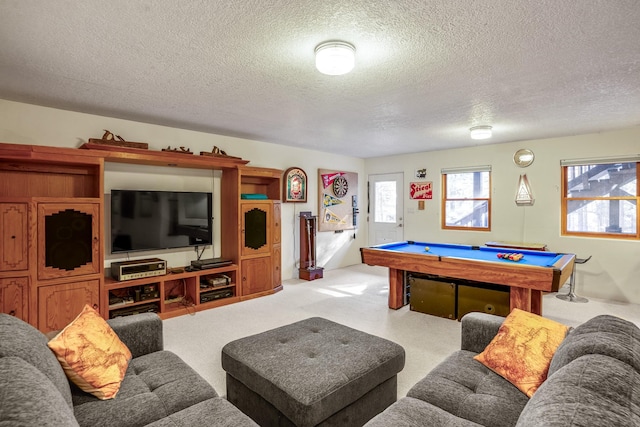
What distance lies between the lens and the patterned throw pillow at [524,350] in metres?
1.59

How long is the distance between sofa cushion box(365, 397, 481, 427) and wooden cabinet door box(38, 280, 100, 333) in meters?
3.20

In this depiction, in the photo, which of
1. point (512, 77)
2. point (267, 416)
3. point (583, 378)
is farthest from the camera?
point (512, 77)

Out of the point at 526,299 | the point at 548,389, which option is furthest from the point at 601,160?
the point at 548,389

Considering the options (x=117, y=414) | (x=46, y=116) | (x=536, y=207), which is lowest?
(x=117, y=414)

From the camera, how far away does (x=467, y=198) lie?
594 cm

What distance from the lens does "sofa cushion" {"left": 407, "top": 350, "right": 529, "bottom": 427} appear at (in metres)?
1.43

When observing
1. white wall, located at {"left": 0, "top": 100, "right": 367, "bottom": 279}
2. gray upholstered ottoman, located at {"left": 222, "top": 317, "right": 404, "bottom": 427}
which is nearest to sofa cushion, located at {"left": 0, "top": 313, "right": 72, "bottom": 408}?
gray upholstered ottoman, located at {"left": 222, "top": 317, "right": 404, "bottom": 427}

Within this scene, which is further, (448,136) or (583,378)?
(448,136)

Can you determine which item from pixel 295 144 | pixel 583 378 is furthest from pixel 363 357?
pixel 295 144

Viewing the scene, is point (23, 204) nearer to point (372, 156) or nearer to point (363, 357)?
point (363, 357)

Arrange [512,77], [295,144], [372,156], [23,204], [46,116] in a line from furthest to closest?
[372,156], [295,144], [46,116], [23,204], [512,77]

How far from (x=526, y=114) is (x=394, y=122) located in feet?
4.71

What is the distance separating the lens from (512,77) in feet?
8.69

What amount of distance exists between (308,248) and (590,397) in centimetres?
504
